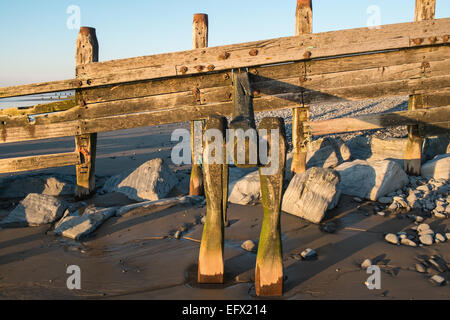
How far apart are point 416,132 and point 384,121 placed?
72 cm

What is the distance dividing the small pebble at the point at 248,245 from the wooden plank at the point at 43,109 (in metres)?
4.29

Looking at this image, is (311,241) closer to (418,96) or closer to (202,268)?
(202,268)

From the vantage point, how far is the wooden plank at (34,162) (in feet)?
22.8

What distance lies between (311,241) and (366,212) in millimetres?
1505

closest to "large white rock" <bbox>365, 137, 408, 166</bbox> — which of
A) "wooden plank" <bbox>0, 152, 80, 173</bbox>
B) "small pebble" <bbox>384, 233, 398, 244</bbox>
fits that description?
"small pebble" <bbox>384, 233, 398, 244</bbox>

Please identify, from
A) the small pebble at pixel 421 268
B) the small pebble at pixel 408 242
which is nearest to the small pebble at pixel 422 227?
the small pebble at pixel 408 242

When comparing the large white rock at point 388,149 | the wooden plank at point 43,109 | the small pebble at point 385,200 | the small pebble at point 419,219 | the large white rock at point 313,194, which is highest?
the wooden plank at point 43,109

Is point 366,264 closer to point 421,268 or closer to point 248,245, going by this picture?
point 421,268

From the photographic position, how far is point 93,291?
398 cm

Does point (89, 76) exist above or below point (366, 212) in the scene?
above

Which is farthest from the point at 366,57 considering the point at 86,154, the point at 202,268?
the point at 86,154

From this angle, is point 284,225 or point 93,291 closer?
point 93,291

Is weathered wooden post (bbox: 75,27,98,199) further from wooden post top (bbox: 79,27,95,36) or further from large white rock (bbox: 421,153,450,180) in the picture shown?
large white rock (bbox: 421,153,450,180)

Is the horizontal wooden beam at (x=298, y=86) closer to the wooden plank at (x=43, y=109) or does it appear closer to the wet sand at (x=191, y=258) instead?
the wooden plank at (x=43, y=109)
